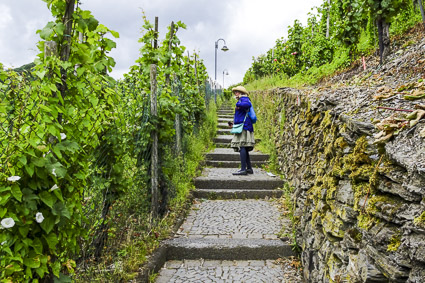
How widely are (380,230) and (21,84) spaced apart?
2444mm

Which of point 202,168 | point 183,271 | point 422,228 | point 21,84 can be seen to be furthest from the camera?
point 202,168

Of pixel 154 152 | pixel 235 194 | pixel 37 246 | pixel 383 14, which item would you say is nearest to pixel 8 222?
pixel 37 246

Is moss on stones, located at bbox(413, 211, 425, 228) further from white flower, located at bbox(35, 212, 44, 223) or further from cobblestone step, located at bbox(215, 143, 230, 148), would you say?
cobblestone step, located at bbox(215, 143, 230, 148)

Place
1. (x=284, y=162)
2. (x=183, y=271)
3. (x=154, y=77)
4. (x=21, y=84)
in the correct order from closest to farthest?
1. (x=21, y=84)
2. (x=183, y=271)
3. (x=154, y=77)
4. (x=284, y=162)

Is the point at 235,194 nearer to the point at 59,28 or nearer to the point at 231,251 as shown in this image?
the point at 231,251

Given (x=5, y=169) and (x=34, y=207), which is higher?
(x=5, y=169)

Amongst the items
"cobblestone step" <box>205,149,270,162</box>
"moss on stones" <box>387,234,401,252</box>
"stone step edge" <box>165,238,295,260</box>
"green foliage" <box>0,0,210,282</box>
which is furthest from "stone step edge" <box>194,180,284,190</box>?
"moss on stones" <box>387,234,401,252</box>

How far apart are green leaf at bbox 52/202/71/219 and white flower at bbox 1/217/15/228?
243mm

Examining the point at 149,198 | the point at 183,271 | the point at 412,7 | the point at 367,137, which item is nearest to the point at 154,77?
the point at 149,198

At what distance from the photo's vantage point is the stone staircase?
164 inches

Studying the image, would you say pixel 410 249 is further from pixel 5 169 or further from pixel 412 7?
pixel 412 7

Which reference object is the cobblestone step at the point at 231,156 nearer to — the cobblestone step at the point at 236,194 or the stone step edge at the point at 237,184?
the stone step edge at the point at 237,184

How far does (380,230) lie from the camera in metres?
2.05

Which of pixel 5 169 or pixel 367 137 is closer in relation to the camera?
pixel 5 169
